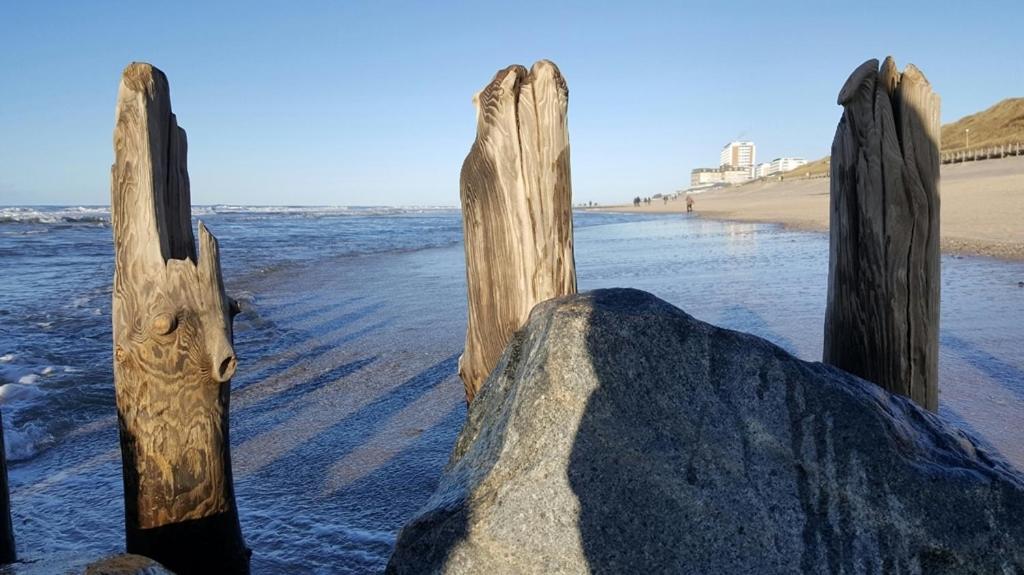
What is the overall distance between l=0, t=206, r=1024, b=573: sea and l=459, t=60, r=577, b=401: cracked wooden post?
1.19 m

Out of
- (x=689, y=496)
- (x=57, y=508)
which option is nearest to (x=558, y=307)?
(x=689, y=496)

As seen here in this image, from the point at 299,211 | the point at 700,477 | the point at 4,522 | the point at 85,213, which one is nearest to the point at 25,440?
the point at 4,522

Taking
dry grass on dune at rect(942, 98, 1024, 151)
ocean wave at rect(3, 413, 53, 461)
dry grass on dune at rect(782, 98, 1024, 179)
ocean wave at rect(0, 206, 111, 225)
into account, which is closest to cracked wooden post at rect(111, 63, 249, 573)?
ocean wave at rect(3, 413, 53, 461)

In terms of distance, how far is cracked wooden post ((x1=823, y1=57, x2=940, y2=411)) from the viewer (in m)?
3.21

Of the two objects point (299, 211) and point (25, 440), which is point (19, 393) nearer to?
point (25, 440)

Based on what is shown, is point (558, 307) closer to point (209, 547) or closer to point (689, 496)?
point (689, 496)

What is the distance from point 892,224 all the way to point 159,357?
11.3 feet

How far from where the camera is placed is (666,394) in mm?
2293

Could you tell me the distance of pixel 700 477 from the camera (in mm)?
2174

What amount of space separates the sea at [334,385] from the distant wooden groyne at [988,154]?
155 ft

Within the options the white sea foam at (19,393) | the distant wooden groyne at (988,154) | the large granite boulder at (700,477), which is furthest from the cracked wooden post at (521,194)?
the distant wooden groyne at (988,154)

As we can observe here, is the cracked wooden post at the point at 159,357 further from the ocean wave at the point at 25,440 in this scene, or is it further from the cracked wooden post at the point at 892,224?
the cracked wooden post at the point at 892,224

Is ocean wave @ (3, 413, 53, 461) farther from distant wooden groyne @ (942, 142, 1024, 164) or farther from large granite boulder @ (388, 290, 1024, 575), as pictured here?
distant wooden groyne @ (942, 142, 1024, 164)

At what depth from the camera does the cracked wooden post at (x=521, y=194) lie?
318cm
